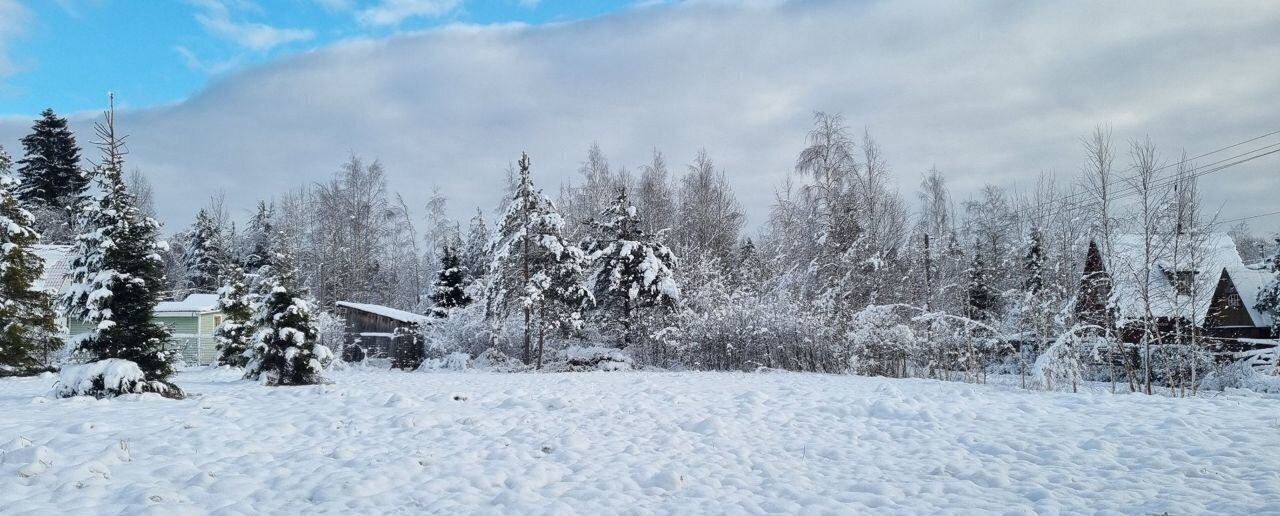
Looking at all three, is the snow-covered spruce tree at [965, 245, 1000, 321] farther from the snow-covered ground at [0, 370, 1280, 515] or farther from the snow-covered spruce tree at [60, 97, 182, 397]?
the snow-covered spruce tree at [60, 97, 182, 397]

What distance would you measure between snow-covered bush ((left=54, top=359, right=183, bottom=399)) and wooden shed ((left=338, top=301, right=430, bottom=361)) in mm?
14433

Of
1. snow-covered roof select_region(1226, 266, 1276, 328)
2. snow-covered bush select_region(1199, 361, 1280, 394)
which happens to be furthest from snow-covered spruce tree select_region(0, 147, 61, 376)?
snow-covered roof select_region(1226, 266, 1276, 328)

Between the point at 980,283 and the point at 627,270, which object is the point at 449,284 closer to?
the point at 627,270

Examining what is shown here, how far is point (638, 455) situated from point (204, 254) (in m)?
40.1

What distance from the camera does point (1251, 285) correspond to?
23344 millimetres

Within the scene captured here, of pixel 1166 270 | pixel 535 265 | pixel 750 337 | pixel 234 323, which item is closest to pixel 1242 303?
pixel 1166 270

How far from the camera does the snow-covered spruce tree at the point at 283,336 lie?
13784 mm

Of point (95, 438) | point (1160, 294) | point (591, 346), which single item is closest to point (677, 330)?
point (591, 346)

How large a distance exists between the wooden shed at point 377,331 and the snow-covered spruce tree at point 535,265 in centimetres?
494

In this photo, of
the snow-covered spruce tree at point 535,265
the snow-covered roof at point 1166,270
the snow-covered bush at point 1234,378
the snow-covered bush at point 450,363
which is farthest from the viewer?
the snow-covered bush at point 450,363

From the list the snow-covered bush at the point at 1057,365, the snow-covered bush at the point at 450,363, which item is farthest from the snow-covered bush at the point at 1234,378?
the snow-covered bush at the point at 450,363

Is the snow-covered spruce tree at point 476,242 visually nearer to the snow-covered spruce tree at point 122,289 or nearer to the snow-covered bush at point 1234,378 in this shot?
the snow-covered spruce tree at point 122,289

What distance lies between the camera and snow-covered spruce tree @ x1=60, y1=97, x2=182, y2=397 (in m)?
10.7

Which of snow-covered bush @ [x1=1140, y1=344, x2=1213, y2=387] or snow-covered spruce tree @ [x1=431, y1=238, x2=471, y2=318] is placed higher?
snow-covered spruce tree @ [x1=431, y1=238, x2=471, y2=318]
